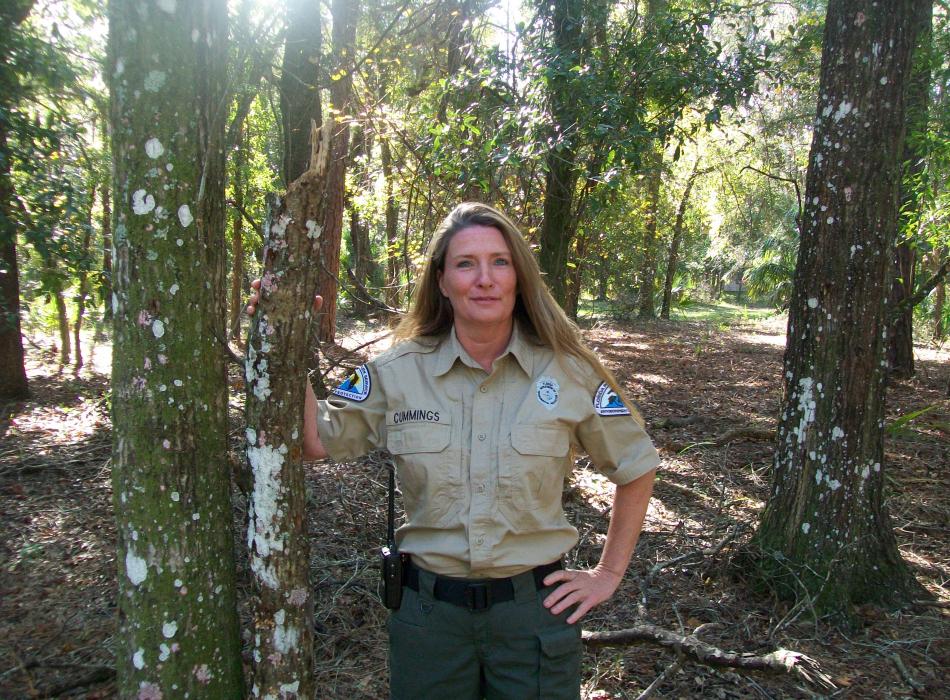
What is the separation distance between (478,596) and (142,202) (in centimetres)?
151

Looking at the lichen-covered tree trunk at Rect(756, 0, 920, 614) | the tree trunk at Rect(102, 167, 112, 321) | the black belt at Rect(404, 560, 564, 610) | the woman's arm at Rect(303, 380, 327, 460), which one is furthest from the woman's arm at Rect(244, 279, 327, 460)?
the lichen-covered tree trunk at Rect(756, 0, 920, 614)

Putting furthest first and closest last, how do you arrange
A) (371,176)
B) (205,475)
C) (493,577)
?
(371,176)
(205,475)
(493,577)

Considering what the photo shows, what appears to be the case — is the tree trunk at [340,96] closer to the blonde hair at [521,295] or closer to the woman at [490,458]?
the blonde hair at [521,295]

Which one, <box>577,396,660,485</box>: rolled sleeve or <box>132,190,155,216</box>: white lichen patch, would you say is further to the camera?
<box>577,396,660,485</box>: rolled sleeve

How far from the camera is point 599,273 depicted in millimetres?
18703

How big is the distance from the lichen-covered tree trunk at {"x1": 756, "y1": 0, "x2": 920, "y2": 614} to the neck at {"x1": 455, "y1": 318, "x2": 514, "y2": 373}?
2.62 meters

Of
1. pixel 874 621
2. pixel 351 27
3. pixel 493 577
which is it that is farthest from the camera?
pixel 351 27

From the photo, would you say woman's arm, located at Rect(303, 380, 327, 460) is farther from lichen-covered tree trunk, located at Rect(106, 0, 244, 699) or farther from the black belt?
the black belt

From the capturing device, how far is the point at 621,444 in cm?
217

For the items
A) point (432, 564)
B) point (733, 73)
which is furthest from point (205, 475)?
point (733, 73)

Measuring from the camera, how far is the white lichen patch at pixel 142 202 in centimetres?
199

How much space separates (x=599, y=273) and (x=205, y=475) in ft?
56.8

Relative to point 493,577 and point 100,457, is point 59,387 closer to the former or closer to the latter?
point 100,457

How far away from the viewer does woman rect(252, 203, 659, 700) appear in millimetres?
1987
